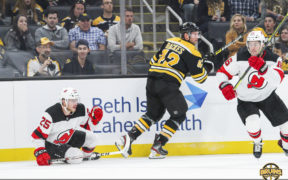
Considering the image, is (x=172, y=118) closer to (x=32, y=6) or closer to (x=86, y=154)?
(x=86, y=154)

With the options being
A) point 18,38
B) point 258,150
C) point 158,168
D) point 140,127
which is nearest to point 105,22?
point 18,38

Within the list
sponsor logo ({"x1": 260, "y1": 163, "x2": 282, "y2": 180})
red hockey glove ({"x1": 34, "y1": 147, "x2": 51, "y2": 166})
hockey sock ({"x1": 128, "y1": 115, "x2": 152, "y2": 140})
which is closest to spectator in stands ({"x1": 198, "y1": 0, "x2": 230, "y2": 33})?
hockey sock ({"x1": 128, "y1": 115, "x2": 152, "y2": 140})

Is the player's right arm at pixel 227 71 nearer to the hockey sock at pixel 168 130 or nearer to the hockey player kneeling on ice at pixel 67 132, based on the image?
the hockey sock at pixel 168 130

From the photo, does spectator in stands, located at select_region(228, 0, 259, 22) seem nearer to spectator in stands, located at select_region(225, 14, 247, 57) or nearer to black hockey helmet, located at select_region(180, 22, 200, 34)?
spectator in stands, located at select_region(225, 14, 247, 57)

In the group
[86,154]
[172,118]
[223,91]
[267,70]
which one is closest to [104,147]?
[86,154]

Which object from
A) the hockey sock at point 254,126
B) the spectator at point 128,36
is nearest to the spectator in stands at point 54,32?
the spectator at point 128,36

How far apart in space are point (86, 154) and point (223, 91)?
1.54 m

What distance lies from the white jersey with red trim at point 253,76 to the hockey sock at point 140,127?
33.5 inches

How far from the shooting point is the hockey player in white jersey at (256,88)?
21.6ft

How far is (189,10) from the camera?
742 centimetres

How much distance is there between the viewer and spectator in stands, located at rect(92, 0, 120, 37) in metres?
7.11

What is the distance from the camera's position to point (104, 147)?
281 inches

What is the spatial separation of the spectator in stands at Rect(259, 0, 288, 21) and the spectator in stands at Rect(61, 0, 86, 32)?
2003 mm

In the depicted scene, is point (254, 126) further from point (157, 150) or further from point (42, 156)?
point (42, 156)
